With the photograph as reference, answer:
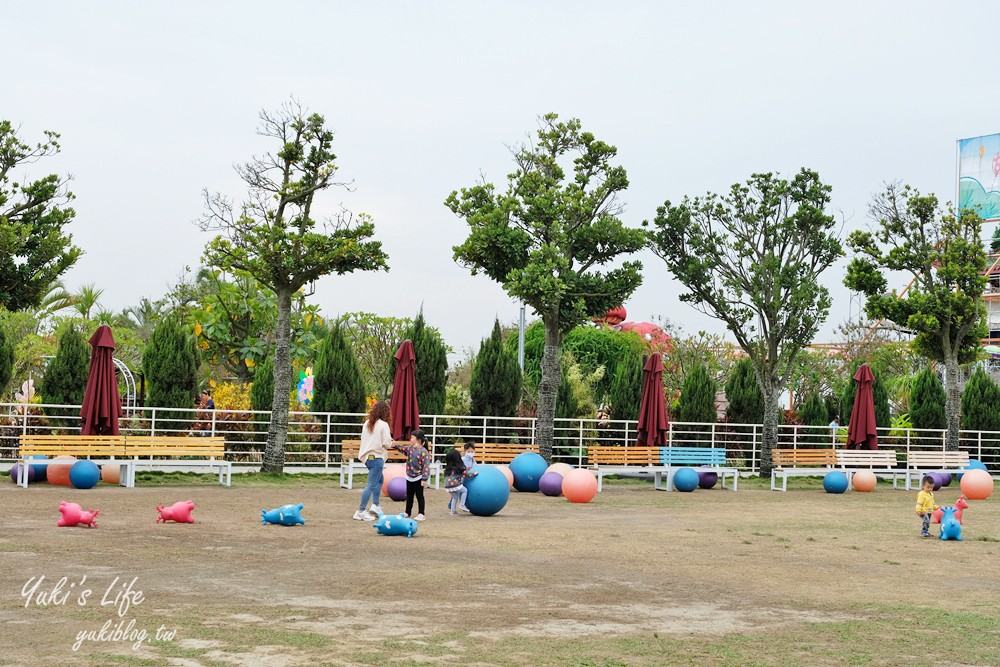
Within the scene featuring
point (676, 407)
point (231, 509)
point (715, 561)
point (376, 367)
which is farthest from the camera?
point (376, 367)

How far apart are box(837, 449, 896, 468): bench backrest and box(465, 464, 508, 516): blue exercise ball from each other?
15.0 metres

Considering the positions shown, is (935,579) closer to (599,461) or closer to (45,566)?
(45,566)

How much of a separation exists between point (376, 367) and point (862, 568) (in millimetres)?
35522

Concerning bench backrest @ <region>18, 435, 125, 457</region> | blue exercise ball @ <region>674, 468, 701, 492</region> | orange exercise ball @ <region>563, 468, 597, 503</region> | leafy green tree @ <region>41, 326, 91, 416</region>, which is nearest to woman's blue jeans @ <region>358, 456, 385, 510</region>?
orange exercise ball @ <region>563, 468, 597, 503</region>

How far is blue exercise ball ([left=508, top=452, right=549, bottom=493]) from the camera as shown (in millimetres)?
22672

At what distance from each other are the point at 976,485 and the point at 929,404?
14391 millimetres

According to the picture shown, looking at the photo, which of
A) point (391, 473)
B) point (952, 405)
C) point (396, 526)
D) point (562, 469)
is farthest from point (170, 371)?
point (952, 405)

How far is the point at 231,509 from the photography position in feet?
54.5

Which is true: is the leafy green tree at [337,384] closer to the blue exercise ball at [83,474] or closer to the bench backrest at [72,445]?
the bench backrest at [72,445]

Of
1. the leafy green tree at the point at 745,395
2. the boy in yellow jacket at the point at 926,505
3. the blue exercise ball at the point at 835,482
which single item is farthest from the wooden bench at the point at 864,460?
the boy in yellow jacket at the point at 926,505

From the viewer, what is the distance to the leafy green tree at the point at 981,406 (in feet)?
125

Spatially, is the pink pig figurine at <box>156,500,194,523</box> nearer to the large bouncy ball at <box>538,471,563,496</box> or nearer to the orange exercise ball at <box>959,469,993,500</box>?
the large bouncy ball at <box>538,471,563,496</box>

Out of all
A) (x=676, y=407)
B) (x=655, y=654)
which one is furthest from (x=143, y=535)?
(x=676, y=407)

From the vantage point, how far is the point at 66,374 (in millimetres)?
26312
